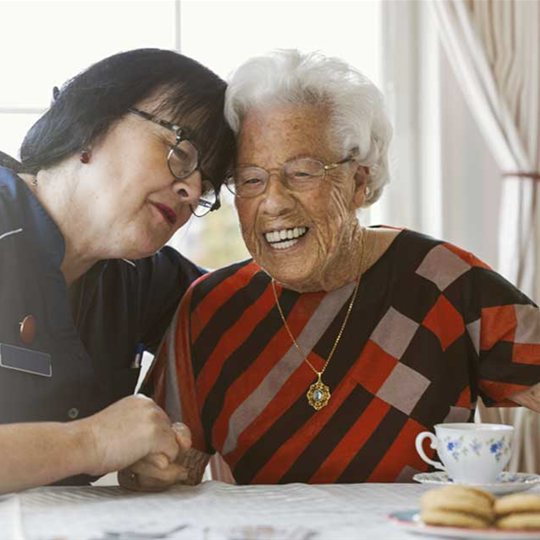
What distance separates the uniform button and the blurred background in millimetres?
1450

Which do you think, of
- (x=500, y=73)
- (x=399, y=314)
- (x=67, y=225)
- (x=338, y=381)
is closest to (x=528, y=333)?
(x=399, y=314)

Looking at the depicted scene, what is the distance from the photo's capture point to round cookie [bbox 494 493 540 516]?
96cm

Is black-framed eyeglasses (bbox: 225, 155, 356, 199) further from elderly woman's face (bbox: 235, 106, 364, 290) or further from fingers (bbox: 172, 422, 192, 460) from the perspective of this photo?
fingers (bbox: 172, 422, 192, 460)

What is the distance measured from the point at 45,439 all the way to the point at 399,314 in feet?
2.55

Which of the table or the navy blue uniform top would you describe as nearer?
the table

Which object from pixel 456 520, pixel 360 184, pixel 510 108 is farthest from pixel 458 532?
pixel 510 108

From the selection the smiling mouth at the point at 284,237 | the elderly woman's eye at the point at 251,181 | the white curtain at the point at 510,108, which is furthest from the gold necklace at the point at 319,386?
the white curtain at the point at 510,108

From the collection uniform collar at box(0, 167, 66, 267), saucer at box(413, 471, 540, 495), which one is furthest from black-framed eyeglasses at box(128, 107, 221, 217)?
saucer at box(413, 471, 540, 495)

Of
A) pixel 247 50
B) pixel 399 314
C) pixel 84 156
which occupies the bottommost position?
pixel 399 314

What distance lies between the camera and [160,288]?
192 centimetres

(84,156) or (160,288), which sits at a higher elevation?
(84,156)

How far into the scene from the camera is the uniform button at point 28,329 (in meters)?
1.46

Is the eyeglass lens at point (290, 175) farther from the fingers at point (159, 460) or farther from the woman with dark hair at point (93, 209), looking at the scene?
the fingers at point (159, 460)

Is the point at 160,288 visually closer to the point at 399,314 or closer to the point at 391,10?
the point at 399,314
